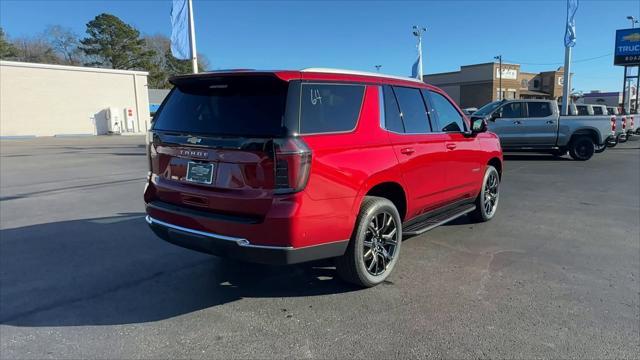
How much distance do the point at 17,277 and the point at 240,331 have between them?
2.63 metres

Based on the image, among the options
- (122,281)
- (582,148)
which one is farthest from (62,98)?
(122,281)

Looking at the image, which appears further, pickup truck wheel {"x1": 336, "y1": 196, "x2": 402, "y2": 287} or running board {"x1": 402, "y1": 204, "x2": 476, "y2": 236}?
running board {"x1": 402, "y1": 204, "x2": 476, "y2": 236}

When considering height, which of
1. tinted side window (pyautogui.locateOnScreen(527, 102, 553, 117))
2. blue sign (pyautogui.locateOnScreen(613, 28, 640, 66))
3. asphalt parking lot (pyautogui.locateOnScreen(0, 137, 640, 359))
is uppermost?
blue sign (pyautogui.locateOnScreen(613, 28, 640, 66))

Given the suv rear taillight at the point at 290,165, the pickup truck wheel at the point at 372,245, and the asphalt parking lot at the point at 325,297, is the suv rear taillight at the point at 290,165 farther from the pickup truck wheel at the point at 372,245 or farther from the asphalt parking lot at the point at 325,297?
the asphalt parking lot at the point at 325,297

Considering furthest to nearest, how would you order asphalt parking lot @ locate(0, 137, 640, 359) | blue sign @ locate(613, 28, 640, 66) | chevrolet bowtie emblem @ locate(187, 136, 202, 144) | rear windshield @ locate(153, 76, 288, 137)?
blue sign @ locate(613, 28, 640, 66)
chevrolet bowtie emblem @ locate(187, 136, 202, 144)
rear windshield @ locate(153, 76, 288, 137)
asphalt parking lot @ locate(0, 137, 640, 359)

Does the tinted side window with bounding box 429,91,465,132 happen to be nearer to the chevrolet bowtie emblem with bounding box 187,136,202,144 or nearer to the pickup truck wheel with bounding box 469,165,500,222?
the pickup truck wheel with bounding box 469,165,500,222

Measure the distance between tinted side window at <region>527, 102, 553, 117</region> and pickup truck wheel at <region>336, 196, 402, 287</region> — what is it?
1290cm

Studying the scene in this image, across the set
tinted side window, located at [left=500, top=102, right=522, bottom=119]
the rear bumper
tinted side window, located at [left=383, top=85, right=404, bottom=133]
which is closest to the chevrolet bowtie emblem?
the rear bumper

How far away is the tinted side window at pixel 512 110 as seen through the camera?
15283 mm

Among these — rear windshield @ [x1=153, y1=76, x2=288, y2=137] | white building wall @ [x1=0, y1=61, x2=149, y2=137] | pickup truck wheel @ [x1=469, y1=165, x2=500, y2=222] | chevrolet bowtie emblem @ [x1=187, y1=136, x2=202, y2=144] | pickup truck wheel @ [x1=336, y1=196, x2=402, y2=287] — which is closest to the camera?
rear windshield @ [x1=153, y1=76, x2=288, y2=137]

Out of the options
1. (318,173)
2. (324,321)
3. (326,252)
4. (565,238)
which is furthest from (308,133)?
(565,238)

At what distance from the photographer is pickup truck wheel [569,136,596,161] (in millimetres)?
15250

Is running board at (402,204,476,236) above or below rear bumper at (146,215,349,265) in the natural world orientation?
below

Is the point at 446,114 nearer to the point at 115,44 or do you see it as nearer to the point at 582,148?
the point at 582,148
